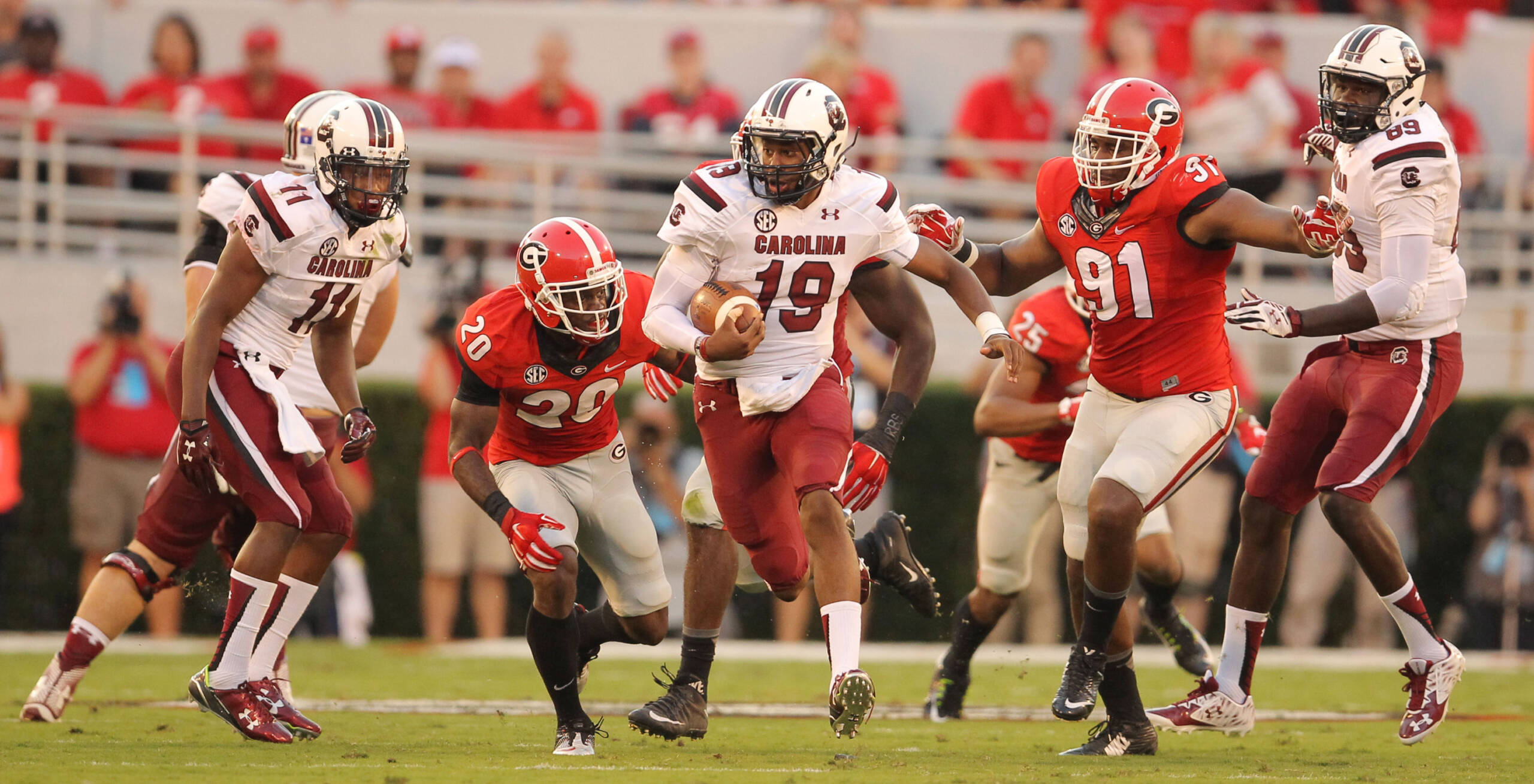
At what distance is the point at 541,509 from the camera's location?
5910 millimetres

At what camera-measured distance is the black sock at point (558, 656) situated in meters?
5.72

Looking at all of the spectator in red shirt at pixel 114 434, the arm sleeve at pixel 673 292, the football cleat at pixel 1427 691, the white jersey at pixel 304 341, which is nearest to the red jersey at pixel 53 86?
the spectator in red shirt at pixel 114 434

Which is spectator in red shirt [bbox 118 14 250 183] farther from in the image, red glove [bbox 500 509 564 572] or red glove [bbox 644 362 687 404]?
red glove [bbox 500 509 564 572]

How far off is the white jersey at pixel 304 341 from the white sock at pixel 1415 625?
12.6 feet

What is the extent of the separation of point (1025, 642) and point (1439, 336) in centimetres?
494

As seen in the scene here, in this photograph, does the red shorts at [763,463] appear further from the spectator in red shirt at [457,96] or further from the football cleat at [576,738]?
the spectator in red shirt at [457,96]

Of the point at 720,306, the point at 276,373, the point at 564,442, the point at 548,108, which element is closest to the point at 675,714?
the point at 564,442

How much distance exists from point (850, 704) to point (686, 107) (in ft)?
25.0

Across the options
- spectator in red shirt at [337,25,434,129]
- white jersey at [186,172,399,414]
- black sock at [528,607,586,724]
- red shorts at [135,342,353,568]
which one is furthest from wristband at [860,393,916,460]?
spectator in red shirt at [337,25,434,129]

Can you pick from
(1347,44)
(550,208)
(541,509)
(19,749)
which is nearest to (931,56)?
(550,208)

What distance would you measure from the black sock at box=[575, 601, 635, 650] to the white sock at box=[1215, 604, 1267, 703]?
209 centimetres

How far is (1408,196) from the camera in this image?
601cm

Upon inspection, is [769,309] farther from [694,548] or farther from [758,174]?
[694,548]

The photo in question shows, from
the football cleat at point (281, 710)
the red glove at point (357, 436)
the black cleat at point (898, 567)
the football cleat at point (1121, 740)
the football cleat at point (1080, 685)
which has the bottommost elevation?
the football cleat at point (281, 710)
